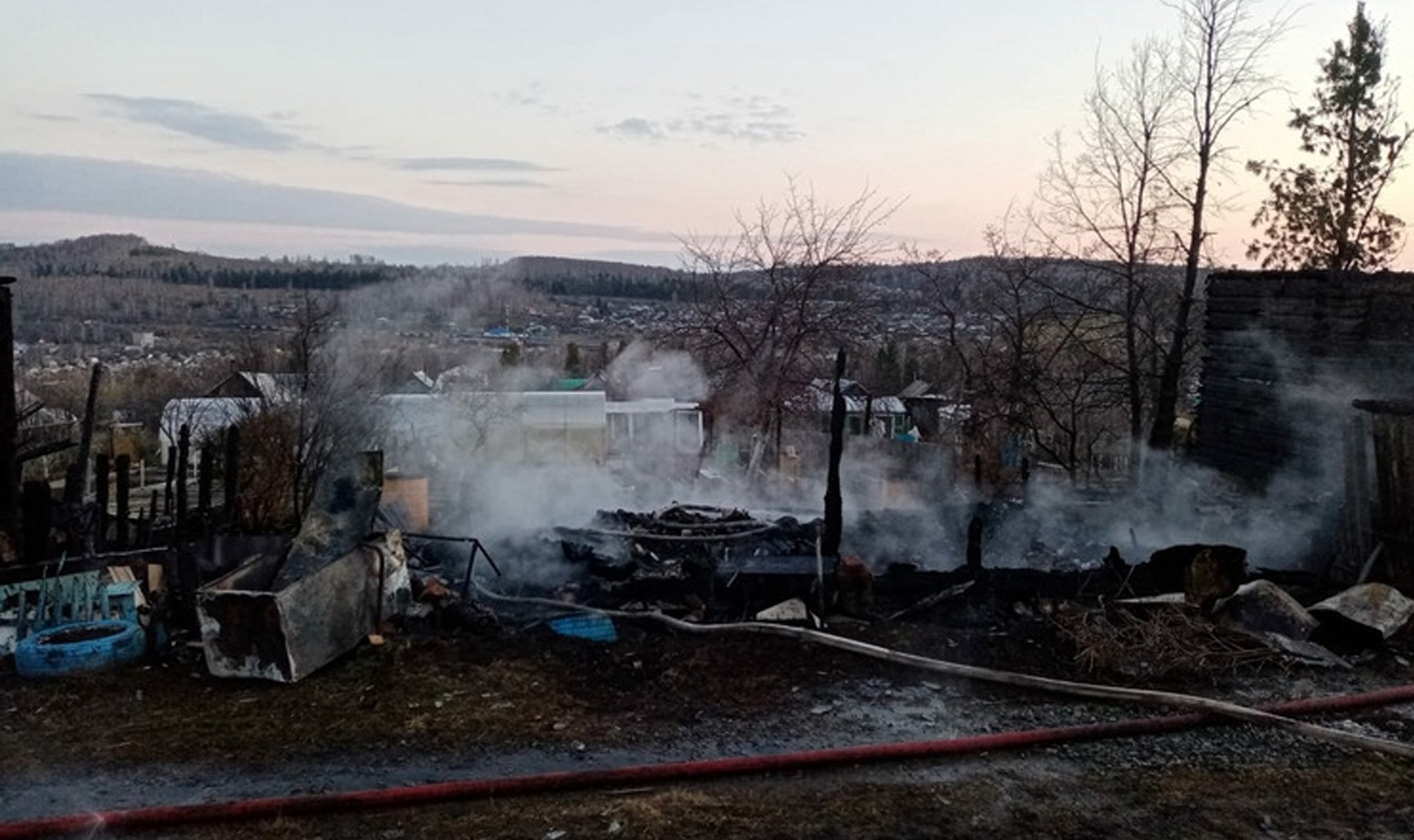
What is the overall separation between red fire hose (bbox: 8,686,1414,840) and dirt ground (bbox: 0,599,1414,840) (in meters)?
0.06

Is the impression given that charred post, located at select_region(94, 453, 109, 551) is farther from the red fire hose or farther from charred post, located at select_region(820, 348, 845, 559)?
charred post, located at select_region(820, 348, 845, 559)

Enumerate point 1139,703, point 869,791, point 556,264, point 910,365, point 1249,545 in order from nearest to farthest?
point 869,791
point 1139,703
point 1249,545
point 910,365
point 556,264

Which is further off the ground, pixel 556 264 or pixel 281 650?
pixel 556 264

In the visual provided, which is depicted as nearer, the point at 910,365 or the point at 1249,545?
the point at 1249,545

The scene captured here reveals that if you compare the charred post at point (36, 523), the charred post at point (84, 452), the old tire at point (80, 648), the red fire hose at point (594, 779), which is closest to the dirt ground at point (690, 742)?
the red fire hose at point (594, 779)

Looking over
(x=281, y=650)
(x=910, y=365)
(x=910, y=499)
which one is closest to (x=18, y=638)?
(x=281, y=650)

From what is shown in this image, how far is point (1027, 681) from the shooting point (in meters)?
7.01

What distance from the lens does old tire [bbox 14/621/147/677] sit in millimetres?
7273

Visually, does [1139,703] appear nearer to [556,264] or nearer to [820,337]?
[820,337]

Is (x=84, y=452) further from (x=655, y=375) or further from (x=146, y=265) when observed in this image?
(x=146, y=265)

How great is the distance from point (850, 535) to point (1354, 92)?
62.5 ft

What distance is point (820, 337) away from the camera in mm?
18406

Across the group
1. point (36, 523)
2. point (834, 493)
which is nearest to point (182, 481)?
point (36, 523)

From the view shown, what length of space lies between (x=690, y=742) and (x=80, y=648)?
5142 mm
